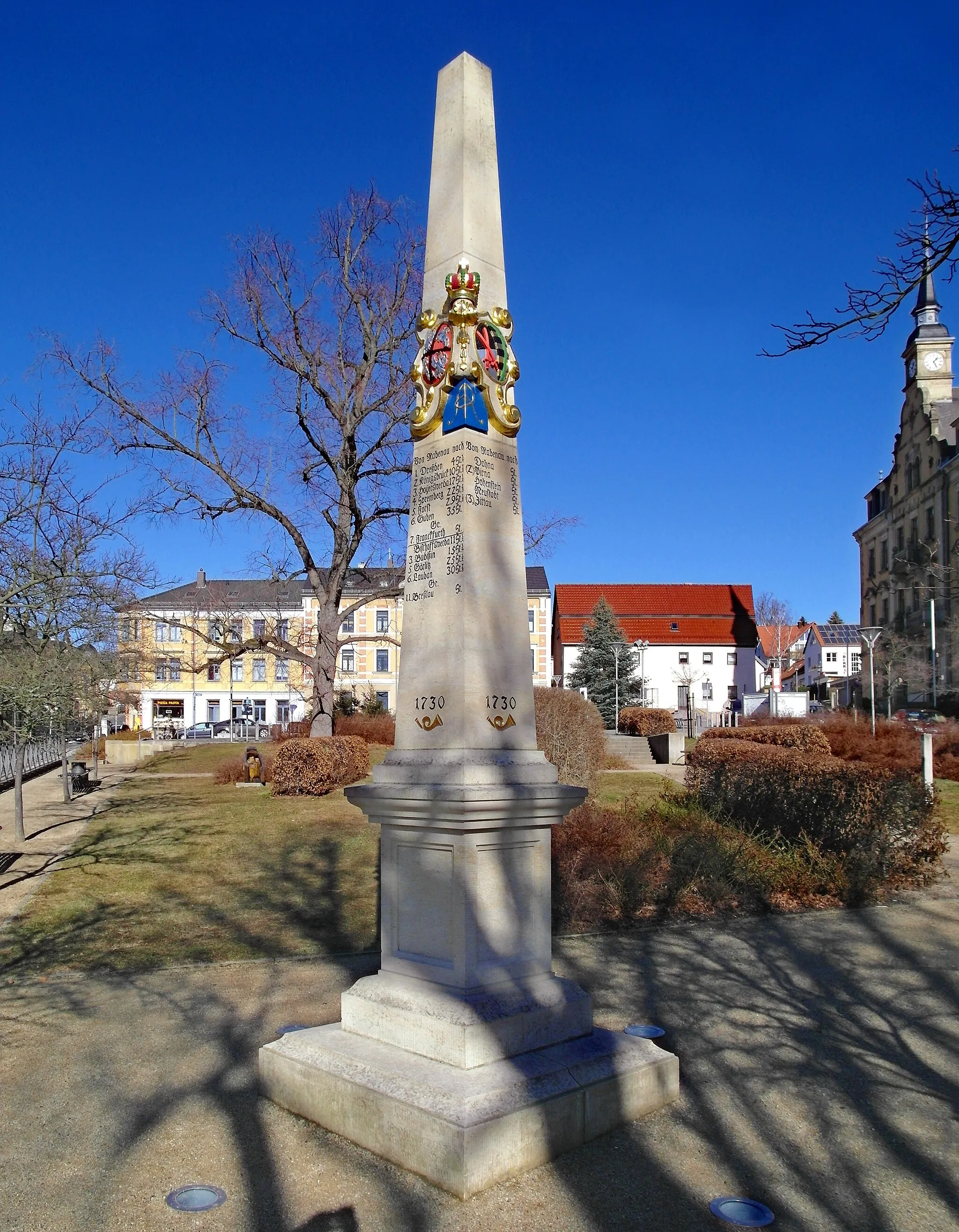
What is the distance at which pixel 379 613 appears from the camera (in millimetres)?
65375

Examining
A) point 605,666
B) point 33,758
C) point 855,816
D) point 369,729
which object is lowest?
point 33,758

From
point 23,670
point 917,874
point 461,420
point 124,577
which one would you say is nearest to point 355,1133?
point 461,420

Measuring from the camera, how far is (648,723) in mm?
37469

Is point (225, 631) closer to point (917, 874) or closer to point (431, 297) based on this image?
point (917, 874)

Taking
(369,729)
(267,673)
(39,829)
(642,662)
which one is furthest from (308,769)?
(267,673)

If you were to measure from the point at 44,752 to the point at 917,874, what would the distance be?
31627 mm

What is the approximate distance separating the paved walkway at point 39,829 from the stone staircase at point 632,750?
14.7 metres

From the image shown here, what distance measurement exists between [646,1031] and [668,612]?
213 ft

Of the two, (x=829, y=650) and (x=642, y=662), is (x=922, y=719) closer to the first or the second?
(x=642, y=662)

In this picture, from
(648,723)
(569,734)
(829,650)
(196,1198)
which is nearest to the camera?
(196,1198)

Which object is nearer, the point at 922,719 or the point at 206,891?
the point at 206,891

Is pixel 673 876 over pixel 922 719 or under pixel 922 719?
under

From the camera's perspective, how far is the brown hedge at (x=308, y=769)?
2027 centimetres

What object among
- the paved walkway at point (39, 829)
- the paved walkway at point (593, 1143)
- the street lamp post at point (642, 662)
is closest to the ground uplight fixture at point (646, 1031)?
the paved walkway at point (593, 1143)
